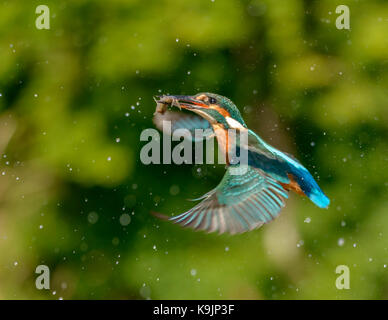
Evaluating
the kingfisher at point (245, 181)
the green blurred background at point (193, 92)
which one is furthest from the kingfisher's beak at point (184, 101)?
the green blurred background at point (193, 92)

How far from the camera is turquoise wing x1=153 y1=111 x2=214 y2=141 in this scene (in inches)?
62.1

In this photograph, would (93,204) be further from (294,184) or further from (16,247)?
(294,184)

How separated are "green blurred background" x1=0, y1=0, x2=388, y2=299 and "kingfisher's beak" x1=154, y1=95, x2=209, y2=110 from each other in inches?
49.7

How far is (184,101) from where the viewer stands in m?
1.47

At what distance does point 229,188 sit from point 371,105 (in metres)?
1.59

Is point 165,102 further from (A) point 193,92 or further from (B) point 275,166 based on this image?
(A) point 193,92

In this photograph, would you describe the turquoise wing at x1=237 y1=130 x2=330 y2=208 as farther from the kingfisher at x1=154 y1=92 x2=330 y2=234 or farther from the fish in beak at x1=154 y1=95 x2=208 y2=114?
the fish in beak at x1=154 y1=95 x2=208 y2=114

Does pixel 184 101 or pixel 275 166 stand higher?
pixel 184 101

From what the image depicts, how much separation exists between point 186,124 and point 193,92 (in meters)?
1.12

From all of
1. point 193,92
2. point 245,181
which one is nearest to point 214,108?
point 245,181

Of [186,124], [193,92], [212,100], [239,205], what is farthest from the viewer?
[193,92]

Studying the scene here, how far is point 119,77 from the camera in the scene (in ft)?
9.03

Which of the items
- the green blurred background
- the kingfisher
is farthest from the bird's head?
the green blurred background

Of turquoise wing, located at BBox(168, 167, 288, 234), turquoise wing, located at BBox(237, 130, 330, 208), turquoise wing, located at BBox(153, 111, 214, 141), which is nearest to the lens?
turquoise wing, located at BBox(168, 167, 288, 234)
